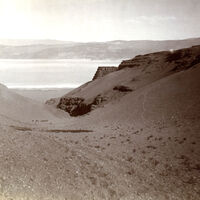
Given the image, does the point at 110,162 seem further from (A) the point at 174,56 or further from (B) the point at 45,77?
(B) the point at 45,77

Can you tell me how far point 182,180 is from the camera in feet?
25.8

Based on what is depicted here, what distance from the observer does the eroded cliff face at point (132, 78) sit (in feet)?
85.0

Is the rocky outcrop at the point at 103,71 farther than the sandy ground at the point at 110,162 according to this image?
Yes

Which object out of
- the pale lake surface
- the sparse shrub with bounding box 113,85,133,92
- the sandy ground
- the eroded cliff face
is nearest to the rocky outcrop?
the eroded cliff face

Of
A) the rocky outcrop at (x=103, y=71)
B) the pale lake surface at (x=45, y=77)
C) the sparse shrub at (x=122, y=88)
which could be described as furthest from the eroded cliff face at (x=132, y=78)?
the pale lake surface at (x=45, y=77)

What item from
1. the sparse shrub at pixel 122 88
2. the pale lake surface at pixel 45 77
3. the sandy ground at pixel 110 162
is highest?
the pale lake surface at pixel 45 77

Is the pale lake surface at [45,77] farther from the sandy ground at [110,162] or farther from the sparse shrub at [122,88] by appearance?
the sandy ground at [110,162]

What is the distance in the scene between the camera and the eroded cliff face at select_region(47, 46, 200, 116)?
2592cm

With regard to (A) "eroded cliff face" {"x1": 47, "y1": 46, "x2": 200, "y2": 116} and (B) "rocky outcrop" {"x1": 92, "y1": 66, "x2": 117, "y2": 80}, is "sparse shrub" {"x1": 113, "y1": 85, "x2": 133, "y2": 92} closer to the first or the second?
(A) "eroded cliff face" {"x1": 47, "y1": 46, "x2": 200, "y2": 116}

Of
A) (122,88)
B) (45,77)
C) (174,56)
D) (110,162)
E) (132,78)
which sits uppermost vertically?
(174,56)

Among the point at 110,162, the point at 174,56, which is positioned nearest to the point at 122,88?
the point at 174,56

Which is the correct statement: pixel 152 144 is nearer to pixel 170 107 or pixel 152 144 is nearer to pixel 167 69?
pixel 170 107

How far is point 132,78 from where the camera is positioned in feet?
93.8

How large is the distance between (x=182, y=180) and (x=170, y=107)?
8.87m
